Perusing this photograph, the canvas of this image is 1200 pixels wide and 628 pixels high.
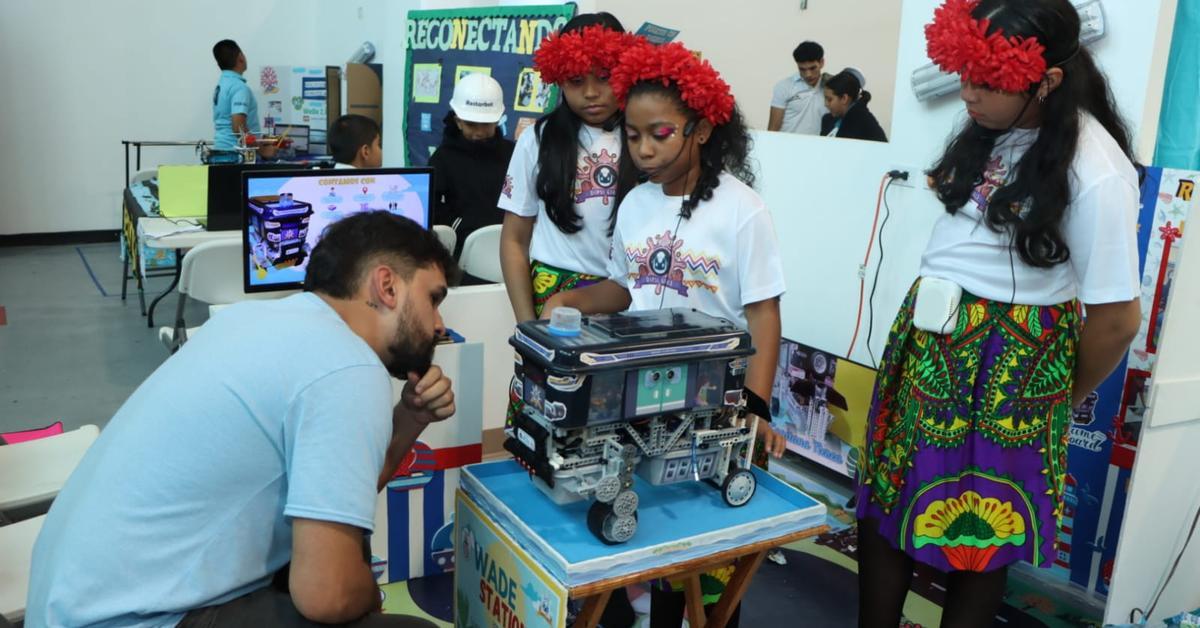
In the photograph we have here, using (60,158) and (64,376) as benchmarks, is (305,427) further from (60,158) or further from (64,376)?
(60,158)

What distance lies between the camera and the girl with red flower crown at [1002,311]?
5.33ft

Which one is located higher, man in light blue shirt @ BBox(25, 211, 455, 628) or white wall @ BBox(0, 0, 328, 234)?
white wall @ BBox(0, 0, 328, 234)

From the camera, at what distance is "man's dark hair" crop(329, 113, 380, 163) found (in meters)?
4.09

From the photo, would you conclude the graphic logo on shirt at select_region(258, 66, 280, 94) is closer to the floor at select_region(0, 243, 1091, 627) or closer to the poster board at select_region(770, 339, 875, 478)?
the floor at select_region(0, 243, 1091, 627)

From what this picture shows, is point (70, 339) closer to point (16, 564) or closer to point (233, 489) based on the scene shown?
Answer: point (16, 564)

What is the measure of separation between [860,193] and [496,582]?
7.65 feet

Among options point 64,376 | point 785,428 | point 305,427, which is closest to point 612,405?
point 305,427

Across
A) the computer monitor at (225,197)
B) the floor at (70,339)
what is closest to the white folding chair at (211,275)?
the computer monitor at (225,197)

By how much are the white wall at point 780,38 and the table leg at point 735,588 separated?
498 cm

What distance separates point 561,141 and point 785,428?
6.06 feet

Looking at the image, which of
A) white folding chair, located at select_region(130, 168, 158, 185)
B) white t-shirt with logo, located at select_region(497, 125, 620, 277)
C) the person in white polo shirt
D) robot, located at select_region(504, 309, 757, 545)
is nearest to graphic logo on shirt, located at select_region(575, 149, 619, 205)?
white t-shirt with logo, located at select_region(497, 125, 620, 277)

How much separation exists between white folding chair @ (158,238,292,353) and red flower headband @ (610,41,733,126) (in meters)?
1.99

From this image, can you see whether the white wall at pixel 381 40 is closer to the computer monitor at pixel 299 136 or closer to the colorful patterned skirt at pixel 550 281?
the computer monitor at pixel 299 136

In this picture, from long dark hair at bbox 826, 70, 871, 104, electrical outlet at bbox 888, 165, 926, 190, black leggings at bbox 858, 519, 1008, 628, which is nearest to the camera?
black leggings at bbox 858, 519, 1008, 628
